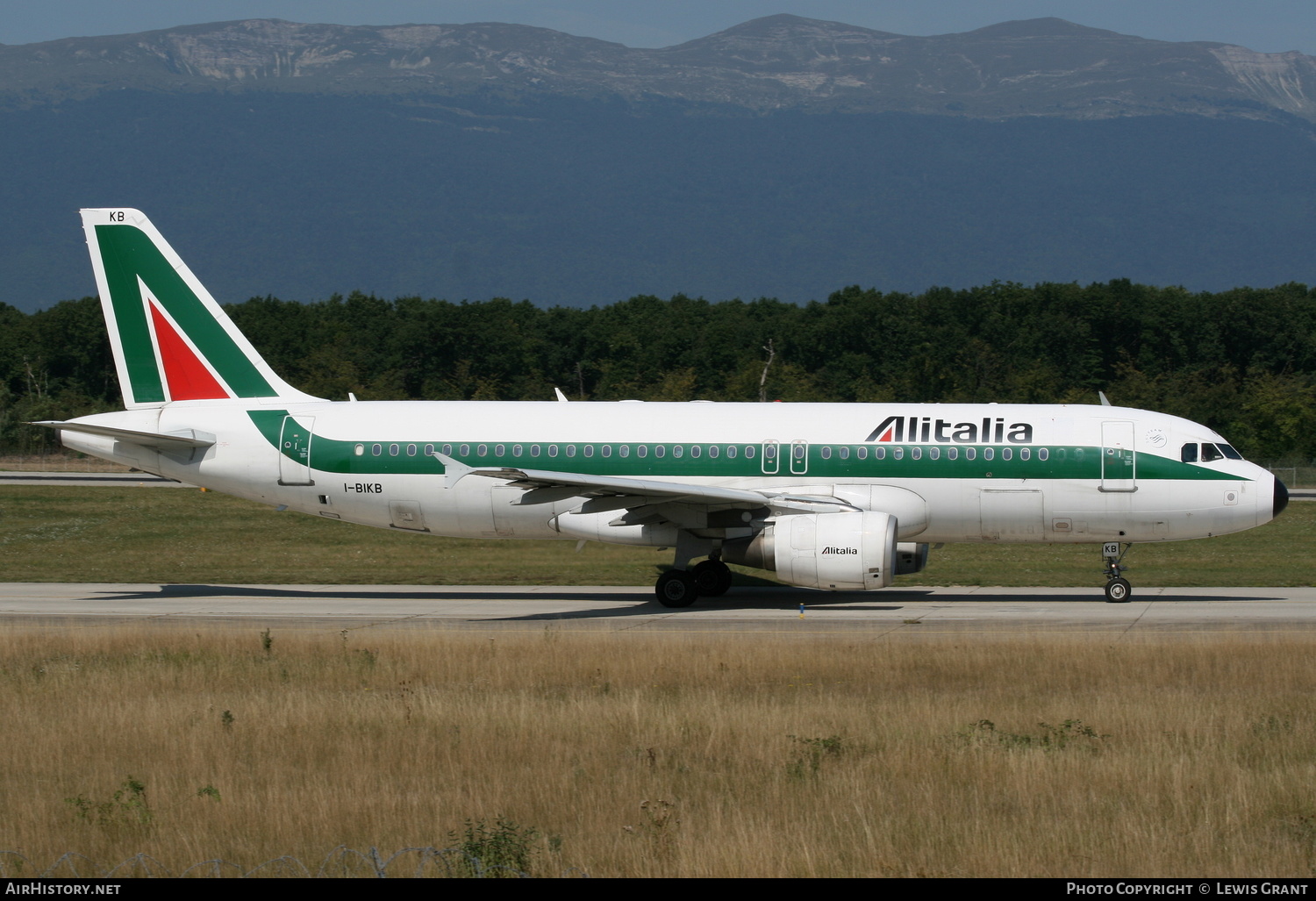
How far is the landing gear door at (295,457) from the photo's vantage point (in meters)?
27.5

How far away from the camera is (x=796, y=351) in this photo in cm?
9725

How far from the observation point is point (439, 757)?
13109 millimetres

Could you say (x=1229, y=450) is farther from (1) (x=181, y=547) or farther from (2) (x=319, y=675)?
(1) (x=181, y=547)

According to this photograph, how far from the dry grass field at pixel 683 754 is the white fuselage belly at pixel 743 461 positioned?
628 cm

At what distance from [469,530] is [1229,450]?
14.7 m

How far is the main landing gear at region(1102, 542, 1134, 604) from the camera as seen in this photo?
86.7 feet

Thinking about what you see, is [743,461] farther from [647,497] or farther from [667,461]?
[647,497]

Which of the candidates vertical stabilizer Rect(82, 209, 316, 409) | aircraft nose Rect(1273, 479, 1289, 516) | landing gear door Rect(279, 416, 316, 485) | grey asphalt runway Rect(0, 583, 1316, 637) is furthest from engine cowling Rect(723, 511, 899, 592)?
vertical stabilizer Rect(82, 209, 316, 409)

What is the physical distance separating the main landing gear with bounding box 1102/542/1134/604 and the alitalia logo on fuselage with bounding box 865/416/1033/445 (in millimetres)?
2774

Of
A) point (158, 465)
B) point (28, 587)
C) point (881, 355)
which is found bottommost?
point (28, 587)

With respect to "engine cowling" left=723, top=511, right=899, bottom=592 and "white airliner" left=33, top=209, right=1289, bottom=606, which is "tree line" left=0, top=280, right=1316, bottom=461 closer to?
"white airliner" left=33, top=209, right=1289, bottom=606

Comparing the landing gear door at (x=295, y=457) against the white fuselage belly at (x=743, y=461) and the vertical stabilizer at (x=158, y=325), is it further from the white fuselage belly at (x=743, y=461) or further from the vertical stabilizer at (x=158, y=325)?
the vertical stabilizer at (x=158, y=325)

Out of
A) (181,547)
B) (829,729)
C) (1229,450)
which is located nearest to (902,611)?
(1229,450)

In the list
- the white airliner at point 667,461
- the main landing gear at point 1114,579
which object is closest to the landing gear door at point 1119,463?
the white airliner at point 667,461
